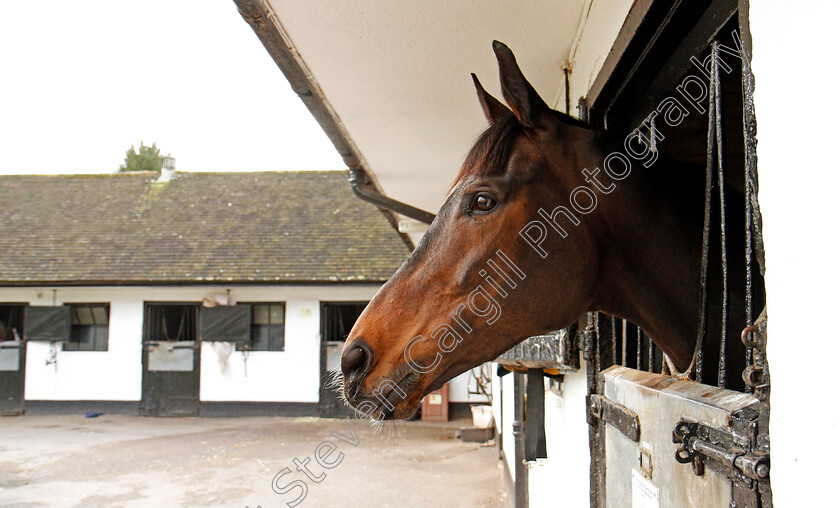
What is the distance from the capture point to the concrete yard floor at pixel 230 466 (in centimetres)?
700

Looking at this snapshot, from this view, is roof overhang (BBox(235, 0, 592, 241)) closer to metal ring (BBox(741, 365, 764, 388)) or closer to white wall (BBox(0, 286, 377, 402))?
metal ring (BBox(741, 365, 764, 388))

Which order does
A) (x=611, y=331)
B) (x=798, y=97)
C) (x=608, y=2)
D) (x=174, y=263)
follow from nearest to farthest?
(x=798, y=97) → (x=608, y=2) → (x=611, y=331) → (x=174, y=263)

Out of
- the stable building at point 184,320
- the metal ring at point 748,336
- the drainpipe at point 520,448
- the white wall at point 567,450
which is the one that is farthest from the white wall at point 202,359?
the metal ring at point 748,336

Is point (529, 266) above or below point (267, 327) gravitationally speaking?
above

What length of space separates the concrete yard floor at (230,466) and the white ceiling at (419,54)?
2.65m

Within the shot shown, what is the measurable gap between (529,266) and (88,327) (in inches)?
592

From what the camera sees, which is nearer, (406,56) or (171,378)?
(406,56)

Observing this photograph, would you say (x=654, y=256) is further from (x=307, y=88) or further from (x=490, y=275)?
(x=307, y=88)

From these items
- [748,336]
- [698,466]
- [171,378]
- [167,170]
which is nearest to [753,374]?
[748,336]

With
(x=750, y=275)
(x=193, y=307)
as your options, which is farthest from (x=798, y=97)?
(x=193, y=307)

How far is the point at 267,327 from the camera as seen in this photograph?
546 inches

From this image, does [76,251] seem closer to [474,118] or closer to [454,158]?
[454,158]

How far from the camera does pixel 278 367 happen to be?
1352 cm

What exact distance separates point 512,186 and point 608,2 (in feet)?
2.92
